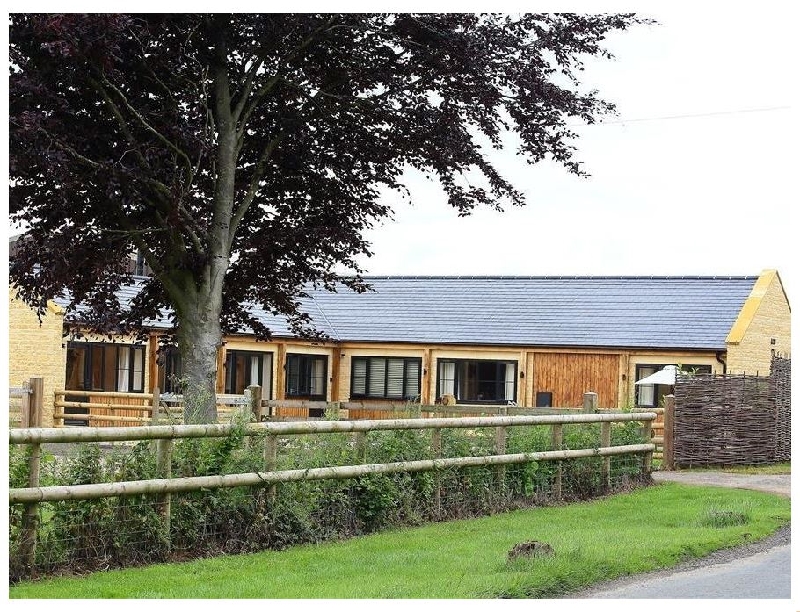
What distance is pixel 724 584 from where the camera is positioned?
31.1ft

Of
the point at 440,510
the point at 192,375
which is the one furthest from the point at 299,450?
the point at 192,375

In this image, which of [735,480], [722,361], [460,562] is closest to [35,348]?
[722,361]

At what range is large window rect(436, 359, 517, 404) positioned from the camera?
31.6m

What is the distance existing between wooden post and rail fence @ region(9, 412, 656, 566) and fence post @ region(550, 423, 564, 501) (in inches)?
0.5

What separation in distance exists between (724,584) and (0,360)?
18.3ft

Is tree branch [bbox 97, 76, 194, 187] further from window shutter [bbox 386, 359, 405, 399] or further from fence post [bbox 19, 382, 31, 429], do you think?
window shutter [bbox 386, 359, 405, 399]

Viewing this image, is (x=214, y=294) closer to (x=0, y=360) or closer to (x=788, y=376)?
(x=0, y=360)

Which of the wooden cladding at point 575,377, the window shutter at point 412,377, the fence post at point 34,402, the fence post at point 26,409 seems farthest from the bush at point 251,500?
the window shutter at point 412,377

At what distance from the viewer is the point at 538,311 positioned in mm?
32656

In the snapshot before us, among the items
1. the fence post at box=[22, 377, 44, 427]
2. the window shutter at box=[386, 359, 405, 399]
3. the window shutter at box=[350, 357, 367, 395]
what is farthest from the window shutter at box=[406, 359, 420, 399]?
the fence post at box=[22, 377, 44, 427]

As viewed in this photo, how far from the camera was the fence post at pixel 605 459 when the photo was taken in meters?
16.2

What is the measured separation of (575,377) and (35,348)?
42.2 ft

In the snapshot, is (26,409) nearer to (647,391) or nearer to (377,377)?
(377,377)

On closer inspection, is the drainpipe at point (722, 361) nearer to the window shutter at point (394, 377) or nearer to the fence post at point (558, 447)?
the window shutter at point (394, 377)
